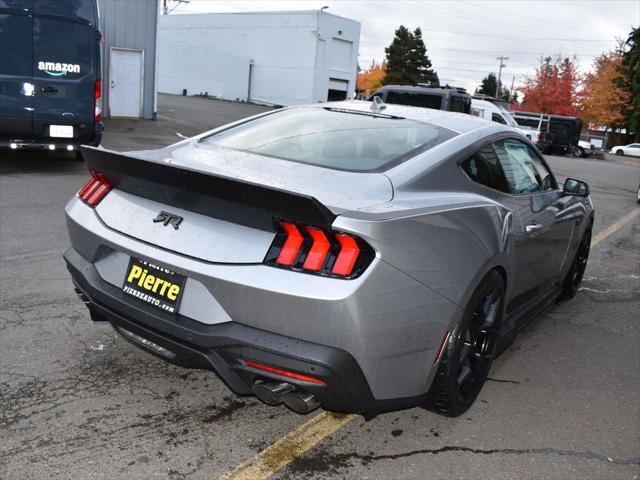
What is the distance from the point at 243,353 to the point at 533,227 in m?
2.20

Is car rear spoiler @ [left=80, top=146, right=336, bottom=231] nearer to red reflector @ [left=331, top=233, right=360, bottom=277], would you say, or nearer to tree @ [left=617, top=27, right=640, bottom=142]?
red reflector @ [left=331, top=233, right=360, bottom=277]

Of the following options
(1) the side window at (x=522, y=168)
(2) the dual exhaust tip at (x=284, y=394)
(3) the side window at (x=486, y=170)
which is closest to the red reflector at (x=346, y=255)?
(2) the dual exhaust tip at (x=284, y=394)

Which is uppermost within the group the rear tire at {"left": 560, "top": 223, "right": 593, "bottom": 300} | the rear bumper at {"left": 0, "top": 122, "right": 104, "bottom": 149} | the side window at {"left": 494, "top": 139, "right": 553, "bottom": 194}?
the side window at {"left": 494, "top": 139, "right": 553, "bottom": 194}

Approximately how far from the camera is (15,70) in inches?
364

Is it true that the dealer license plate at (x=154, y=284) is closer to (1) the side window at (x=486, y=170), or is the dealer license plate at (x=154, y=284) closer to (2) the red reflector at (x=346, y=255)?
(2) the red reflector at (x=346, y=255)

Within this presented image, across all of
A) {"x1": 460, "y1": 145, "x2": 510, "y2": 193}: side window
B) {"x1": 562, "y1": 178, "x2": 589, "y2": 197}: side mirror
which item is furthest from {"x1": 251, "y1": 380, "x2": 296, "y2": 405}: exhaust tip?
{"x1": 562, "y1": 178, "x2": 589, "y2": 197}: side mirror

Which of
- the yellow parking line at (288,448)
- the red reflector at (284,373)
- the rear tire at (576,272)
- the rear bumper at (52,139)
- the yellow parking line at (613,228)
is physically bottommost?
the yellow parking line at (613,228)

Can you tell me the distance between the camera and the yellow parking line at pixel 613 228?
29.8 ft

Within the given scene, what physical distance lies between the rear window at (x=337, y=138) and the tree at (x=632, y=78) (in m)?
62.6

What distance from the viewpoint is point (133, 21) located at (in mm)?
20312

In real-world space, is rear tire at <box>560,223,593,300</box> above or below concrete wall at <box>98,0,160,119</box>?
below

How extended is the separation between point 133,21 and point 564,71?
57.5 metres

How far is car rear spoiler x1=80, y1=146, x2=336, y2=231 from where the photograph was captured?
8.04 ft

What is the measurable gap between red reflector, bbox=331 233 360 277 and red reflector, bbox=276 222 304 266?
162 mm
